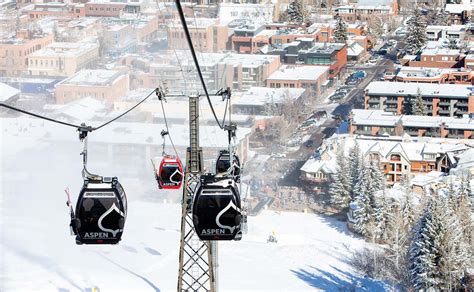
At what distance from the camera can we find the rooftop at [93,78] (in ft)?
56.1

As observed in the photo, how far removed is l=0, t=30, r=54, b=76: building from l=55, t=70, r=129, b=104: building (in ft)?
4.56

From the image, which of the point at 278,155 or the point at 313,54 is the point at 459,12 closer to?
the point at 313,54

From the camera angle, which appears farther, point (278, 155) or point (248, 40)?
point (248, 40)

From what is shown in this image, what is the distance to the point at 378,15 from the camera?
21156 millimetres

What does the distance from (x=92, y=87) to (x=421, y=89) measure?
467 centimetres

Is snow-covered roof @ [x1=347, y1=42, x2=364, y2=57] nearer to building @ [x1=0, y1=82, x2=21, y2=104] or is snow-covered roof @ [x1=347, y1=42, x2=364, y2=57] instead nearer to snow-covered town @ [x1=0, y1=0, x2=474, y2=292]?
snow-covered town @ [x1=0, y1=0, x2=474, y2=292]

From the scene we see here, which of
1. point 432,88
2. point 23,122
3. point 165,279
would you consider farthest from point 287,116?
point 165,279

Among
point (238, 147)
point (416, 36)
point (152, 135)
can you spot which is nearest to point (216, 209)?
point (238, 147)

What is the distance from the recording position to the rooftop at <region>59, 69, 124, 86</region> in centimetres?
1709

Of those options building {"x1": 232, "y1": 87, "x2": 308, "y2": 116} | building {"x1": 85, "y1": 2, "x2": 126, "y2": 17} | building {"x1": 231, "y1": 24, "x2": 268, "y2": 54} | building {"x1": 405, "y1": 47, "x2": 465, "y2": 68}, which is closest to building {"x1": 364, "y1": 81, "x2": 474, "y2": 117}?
building {"x1": 232, "y1": 87, "x2": 308, "y2": 116}

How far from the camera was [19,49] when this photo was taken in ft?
63.7

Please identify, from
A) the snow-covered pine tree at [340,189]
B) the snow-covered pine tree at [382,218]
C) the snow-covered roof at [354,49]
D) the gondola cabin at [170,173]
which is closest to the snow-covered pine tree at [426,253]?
the snow-covered pine tree at [382,218]

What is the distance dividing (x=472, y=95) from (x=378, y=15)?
737cm

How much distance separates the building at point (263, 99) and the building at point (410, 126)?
55.7 inches
